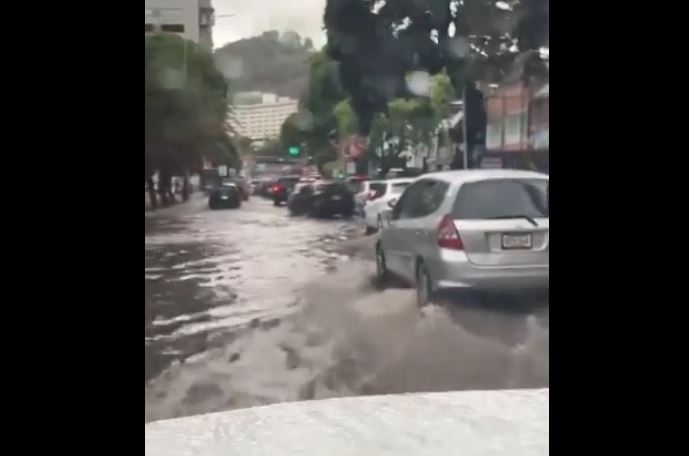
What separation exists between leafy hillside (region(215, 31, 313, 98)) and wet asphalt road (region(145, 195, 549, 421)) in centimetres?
52

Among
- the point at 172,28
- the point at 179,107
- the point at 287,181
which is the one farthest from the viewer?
the point at 287,181

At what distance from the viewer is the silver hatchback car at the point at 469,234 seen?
3697mm

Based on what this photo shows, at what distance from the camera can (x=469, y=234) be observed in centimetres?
372

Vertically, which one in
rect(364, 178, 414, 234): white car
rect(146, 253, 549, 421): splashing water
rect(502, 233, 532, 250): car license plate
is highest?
rect(364, 178, 414, 234): white car

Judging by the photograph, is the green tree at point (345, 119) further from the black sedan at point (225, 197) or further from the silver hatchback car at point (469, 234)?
the black sedan at point (225, 197)

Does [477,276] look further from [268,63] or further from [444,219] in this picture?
[268,63]

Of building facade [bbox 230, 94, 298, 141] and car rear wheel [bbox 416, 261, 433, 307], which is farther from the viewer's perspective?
car rear wheel [bbox 416, 261, 433, 307]

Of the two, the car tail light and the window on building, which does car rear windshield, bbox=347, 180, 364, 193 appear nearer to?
the car tail light

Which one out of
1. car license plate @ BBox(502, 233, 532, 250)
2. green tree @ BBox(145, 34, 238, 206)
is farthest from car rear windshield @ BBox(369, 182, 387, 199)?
green tree @ BBox(145, 34, 238, 206)

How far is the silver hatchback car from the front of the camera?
12.1 ft

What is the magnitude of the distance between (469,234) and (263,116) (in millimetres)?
1062

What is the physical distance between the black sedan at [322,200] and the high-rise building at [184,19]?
756mm

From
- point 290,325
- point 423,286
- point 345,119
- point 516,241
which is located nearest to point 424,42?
point 345,119
